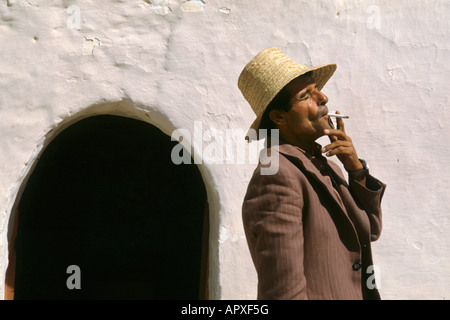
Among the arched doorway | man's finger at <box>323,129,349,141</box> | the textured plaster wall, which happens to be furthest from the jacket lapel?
the arched doorway

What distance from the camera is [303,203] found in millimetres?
2199

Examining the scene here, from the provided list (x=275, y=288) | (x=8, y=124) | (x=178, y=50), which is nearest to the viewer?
(x=275, y=288)

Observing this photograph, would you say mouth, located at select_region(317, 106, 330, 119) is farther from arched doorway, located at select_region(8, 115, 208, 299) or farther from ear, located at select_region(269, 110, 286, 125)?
arched doorway, located at select_region(8, 115, 208, 299)

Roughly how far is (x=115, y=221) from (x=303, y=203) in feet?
12.3

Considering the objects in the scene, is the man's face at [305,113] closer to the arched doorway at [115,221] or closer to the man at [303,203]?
the man at [303,203]

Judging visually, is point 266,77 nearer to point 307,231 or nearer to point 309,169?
point 309,169

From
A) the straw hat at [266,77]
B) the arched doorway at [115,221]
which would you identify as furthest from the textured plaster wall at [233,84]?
the arched doorway at [115,221]

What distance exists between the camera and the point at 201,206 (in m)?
5.18

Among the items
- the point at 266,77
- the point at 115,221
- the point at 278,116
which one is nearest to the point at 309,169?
the point at 278,116

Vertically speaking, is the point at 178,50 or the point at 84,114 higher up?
the point at 178,50

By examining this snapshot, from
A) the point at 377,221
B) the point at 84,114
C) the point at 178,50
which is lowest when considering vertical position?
the point at 377,221

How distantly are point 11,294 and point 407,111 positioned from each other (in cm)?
221
